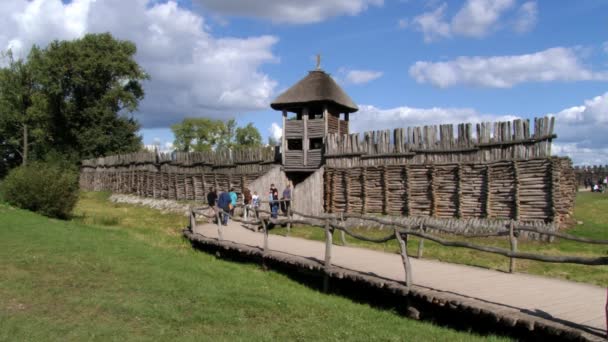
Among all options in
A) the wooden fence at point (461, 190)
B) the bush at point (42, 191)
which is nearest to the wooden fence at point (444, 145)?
the wooden fence at point (461, 190)

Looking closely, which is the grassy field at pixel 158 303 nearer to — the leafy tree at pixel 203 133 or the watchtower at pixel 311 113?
the watchtower at pixel 311 113

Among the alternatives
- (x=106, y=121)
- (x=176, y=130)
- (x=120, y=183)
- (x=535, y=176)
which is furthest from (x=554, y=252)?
(x=176, y=130)

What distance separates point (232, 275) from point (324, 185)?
11592mm

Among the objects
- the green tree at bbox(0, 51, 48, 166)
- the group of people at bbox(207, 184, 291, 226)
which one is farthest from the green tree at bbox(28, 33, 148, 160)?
the group of people at bbox(207, 184, 291, 226)

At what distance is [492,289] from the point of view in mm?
8070

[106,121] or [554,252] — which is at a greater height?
[106,121]

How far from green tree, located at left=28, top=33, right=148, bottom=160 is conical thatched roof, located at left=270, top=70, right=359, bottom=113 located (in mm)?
27723

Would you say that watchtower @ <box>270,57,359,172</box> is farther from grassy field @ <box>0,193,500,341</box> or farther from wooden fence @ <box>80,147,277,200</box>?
grassy field @ <box>0,193,500,341</box>

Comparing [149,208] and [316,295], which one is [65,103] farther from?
[316,295]

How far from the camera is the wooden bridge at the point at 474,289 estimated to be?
627 centimetres

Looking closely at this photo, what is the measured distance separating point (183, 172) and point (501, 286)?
22807 mm

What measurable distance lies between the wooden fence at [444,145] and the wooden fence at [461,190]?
0.26 meters

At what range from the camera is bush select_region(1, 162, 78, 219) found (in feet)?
66.6

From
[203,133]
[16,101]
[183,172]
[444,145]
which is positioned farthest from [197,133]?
[444,145]
